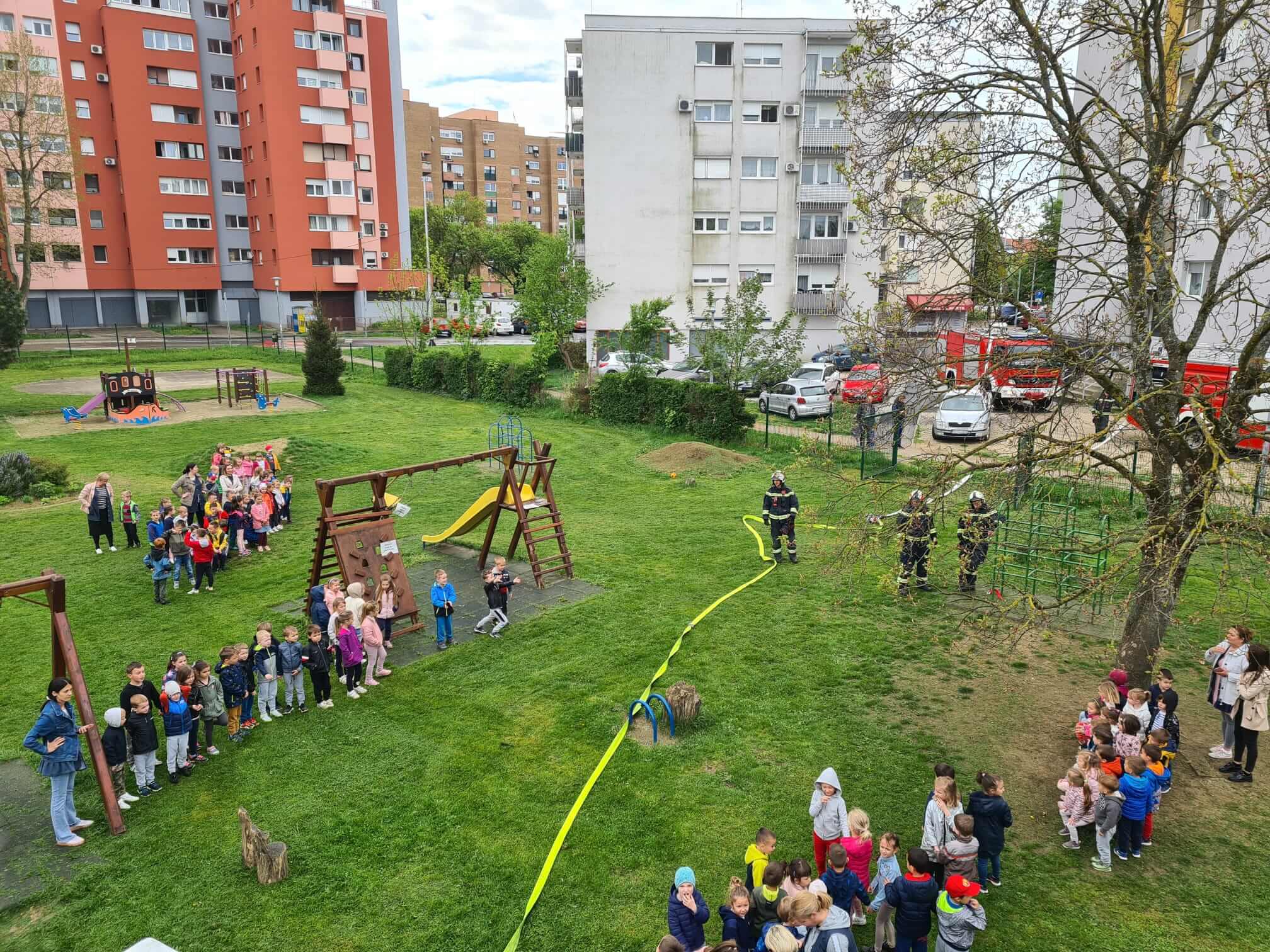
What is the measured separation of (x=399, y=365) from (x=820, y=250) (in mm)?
23116

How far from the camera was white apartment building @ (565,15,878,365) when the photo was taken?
45.6 metres

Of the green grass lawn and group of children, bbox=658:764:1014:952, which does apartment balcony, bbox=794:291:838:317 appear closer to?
the green grass lawn

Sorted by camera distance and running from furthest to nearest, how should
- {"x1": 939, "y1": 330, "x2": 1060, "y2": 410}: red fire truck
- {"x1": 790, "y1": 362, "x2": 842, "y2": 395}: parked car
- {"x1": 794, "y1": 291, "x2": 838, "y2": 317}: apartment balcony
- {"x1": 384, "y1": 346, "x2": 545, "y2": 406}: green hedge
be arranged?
{"x1": 794, "y1": 291, "x2": 838, "y2": 317}: apartment balcony → {"x1": 384, "y1": 346, "x2": 545, "y2": 406}: green hedge → {"x1": 790, "y1": 362, "x2": 842, "y2": 395}: parked car → {"x1": 939, "y1": 330, "x2": 1060, "y2": 410}: red fire truck

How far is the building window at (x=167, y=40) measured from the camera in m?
62.6

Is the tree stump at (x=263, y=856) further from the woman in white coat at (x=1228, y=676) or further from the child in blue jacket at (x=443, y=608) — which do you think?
the woman in white coat at (x=1228, y=676)

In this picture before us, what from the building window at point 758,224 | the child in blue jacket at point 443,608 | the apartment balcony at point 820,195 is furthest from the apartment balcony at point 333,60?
the child in blue jacket at point 443,608

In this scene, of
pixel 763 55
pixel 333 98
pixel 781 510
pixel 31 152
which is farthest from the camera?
pixel 333 98

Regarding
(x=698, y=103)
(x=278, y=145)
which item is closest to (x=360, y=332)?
(x=278, y=145)

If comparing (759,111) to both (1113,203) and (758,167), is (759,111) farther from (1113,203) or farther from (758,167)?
(1113,203)

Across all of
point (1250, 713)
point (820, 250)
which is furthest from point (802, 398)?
Result: point (1250, 713)

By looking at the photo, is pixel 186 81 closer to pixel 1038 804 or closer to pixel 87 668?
pixel 87 668

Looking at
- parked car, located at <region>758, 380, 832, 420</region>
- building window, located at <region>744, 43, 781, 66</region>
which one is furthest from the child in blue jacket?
building window, located at <region>744, 43, 781, 66</region>

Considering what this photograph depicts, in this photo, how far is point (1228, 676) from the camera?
1024 cm

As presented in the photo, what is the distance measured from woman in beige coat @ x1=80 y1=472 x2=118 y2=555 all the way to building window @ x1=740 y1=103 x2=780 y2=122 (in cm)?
3782
